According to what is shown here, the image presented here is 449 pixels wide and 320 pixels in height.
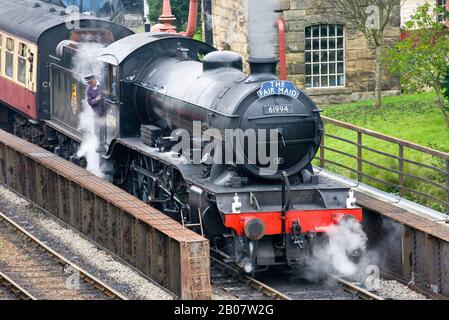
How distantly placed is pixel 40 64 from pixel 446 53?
24.7 feet

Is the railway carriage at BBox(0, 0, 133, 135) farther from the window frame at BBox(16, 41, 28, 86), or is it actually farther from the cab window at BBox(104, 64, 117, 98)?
the cab window at BBox(104, 64, 117, 98)

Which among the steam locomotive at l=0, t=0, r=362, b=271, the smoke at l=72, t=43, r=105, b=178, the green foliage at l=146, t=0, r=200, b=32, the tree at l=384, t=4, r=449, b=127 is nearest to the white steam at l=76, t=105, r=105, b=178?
the smoke at l=72, t=43, r=105, b=178

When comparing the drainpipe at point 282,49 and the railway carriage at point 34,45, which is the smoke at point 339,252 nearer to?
the drainpipe at point 282,49

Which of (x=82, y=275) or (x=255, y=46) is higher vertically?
(x=255, y=46)

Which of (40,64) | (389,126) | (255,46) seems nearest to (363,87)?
(255,46)

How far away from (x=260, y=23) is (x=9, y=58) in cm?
558

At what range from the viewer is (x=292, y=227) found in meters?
14.3

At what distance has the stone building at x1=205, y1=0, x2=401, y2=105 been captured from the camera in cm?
2564

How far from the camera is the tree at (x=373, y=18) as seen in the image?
23922mm

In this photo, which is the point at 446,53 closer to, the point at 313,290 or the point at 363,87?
the point at 363,87

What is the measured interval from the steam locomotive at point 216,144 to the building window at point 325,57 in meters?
7.14

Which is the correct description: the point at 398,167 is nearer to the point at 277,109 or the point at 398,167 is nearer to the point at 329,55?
the point at 277,109

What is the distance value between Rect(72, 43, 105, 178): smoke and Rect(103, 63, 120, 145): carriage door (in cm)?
36

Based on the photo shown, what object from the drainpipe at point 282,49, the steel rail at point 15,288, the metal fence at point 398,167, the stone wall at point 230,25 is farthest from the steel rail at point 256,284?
the stone wall at point 230,25
